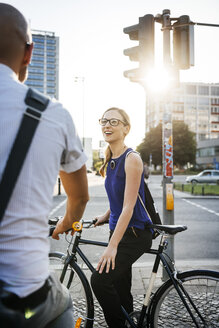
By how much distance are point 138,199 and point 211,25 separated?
398 centimetres

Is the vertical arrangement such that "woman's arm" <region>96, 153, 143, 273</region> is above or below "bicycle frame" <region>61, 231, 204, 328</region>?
above

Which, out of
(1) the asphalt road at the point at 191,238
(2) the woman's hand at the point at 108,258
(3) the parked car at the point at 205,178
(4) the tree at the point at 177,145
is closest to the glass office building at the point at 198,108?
(4) the tree at the point at 177,145

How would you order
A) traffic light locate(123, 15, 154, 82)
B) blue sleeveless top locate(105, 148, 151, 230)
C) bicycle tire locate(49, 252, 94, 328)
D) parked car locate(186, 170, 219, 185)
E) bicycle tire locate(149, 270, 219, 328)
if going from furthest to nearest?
parked car locate(186, 170, 219, 185), traffic light locate(123, 15, 154, 82), bicycle tire locate(49, 252, 94, 328), blue sleeveless top locate(105, 148, 151, 230), bicycle tire locate(149, 270, 219, 328)

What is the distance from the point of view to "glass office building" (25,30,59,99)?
515 feet

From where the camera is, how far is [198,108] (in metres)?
103

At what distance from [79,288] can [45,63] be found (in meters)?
167

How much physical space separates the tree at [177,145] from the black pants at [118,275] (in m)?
61.2

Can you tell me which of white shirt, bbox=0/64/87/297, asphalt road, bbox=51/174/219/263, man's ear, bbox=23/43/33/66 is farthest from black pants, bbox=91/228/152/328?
asphalt road, bbox=51/174/219/263

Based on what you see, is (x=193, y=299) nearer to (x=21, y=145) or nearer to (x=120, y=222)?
(x=120, y=222)

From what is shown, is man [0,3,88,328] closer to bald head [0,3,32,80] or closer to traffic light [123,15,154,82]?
bald head [0,3,32,80]

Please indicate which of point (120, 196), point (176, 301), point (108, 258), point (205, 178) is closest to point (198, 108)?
point (205, 178)

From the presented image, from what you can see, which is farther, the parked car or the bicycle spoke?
the parked car

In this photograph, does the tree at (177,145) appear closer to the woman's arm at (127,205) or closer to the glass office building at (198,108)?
the glass office building at (198,108)

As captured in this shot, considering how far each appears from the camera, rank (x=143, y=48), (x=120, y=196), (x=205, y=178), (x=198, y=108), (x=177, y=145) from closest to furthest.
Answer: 1. (x=120, y=196)
2. (x=143, y=48)
3. (x=205, y=178)
4. (x=177, y=145)
5. (x=198, y=108)
